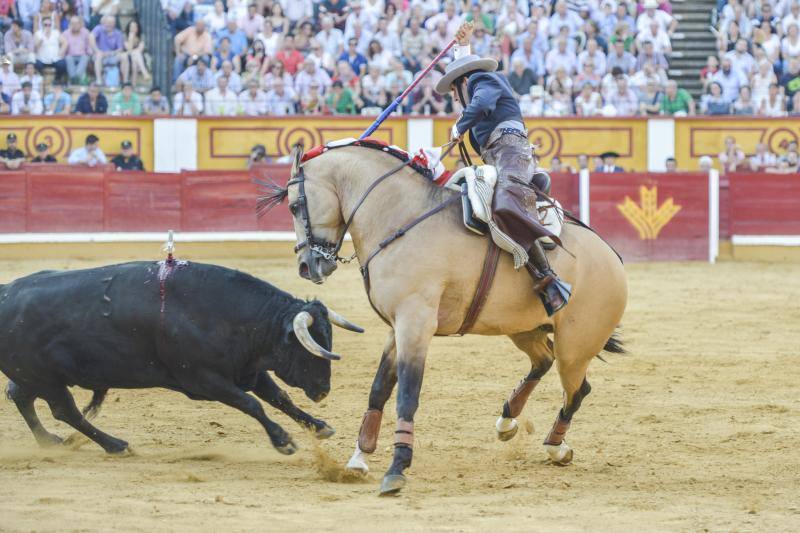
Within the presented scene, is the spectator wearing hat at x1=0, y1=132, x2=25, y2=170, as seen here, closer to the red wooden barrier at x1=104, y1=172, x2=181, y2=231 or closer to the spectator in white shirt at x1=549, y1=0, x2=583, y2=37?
the red wooden barrier at x1=104, y1=172, x2=181, y2=231

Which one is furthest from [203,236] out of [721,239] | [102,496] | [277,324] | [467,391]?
[102,496]

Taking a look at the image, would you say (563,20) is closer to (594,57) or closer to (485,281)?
(594,57)

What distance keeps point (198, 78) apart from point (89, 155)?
1951 mm

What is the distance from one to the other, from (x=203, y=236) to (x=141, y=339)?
10608 mm

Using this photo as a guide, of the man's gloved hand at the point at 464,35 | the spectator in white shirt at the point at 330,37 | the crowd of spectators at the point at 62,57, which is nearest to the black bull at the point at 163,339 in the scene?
the man's gloved hand at the point at 464,35

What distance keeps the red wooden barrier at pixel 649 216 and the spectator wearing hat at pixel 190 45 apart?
589 cm

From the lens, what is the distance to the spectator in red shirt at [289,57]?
1867cm

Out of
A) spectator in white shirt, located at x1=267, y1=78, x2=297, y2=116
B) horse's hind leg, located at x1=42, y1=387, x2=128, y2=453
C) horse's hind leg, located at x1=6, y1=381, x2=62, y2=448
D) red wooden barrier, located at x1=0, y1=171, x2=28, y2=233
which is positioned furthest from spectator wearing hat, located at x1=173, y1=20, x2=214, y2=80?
horse's hind leg, located at x1=42, y1=387, x2=128, y2=453

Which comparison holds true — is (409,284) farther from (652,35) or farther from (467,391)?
(652,35)

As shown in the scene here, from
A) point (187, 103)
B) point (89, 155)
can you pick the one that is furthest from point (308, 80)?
point (89, 155)

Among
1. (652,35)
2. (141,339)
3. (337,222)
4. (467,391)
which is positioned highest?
(652,35)

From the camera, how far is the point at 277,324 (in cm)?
715

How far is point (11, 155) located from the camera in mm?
17453

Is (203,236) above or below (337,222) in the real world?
below
